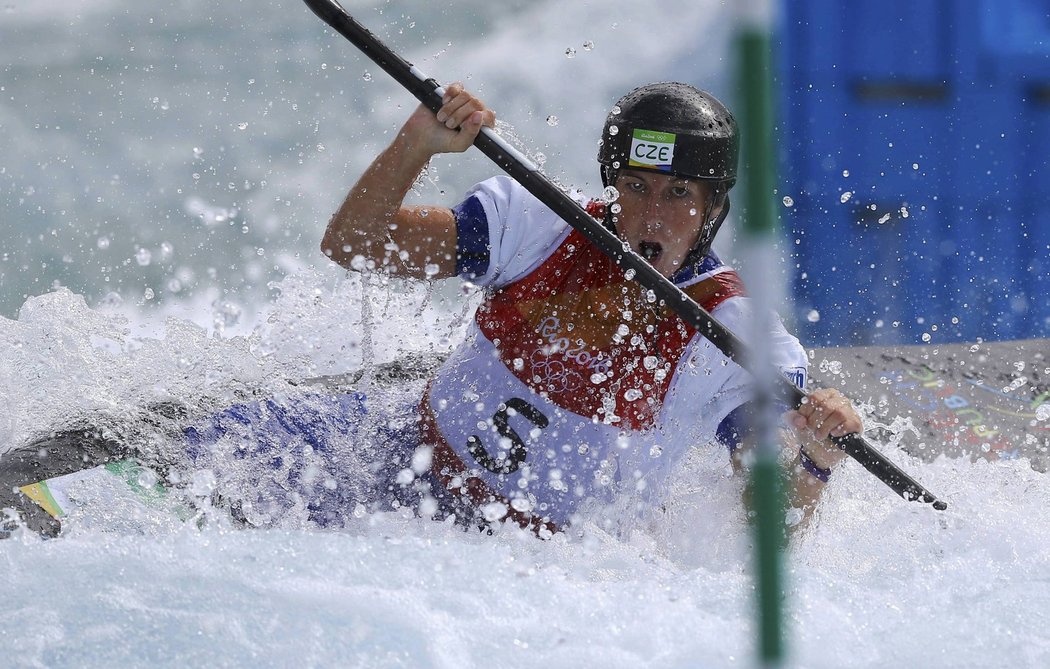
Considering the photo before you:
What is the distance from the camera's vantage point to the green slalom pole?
82cm

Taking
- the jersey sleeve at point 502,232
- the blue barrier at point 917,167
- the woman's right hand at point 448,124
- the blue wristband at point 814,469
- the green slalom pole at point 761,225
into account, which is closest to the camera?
the green slalom pole at point 761,225

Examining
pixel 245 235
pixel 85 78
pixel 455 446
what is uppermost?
pixel 85 78

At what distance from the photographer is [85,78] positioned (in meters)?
7.69

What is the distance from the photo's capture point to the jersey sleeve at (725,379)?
2141 millimetres

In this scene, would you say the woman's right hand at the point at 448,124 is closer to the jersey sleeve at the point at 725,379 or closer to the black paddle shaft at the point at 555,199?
the black paddle shaft at the point at 555,199

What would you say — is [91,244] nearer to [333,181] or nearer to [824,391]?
[333,181]

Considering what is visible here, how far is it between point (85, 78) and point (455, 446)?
254 inches

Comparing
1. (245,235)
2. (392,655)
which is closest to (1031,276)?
(392,655)

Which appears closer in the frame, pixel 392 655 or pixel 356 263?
pixel 392 655

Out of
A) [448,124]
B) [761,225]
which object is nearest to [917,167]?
[448,124]

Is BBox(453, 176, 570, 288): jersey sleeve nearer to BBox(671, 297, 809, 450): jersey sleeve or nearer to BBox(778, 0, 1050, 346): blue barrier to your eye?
BBox(671, 297, 809, 450): jersey sleeve

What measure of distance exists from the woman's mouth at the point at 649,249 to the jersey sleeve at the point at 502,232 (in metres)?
0.14

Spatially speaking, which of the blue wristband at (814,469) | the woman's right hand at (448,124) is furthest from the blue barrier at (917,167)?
the woman's right hand at (448,124)

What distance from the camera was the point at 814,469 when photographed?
223cm
